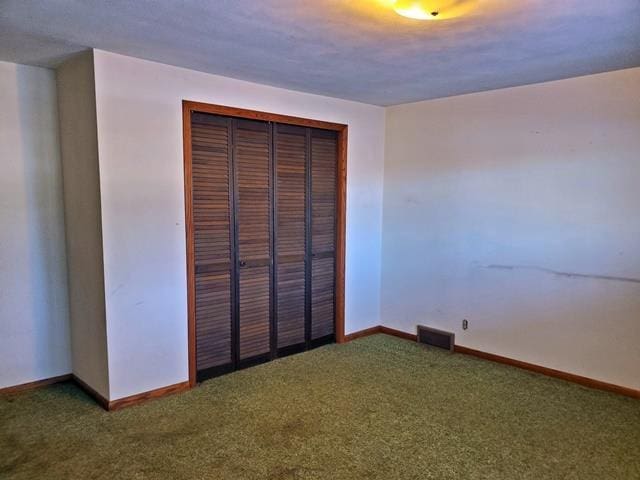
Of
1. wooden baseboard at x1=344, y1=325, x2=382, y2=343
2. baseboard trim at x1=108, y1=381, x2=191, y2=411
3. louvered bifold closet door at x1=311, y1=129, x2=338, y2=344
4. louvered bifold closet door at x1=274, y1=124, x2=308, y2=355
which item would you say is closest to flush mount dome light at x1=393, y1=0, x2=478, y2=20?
louvered bifold closet door at x1=274, y1=124, x2=308, y2=355

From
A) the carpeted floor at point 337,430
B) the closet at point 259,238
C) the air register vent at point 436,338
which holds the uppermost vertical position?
the closet at point 259,238

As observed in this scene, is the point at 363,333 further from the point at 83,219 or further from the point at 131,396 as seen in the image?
the point at 83,219

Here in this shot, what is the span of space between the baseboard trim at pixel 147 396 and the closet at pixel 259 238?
184 millimetres

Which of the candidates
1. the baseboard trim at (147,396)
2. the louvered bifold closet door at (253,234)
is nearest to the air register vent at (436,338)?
the louvered bifold closet door at (253,234)

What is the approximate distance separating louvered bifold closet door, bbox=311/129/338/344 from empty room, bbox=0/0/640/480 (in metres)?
0.02

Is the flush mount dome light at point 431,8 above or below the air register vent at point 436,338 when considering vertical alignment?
above

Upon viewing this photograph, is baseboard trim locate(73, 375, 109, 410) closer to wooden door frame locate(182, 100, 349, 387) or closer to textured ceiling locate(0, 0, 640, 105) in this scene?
wooden door frame locate(182, 100, 349, 387)

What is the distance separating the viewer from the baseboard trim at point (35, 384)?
3.22 metres

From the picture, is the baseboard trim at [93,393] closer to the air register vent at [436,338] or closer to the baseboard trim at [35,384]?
the baseboard trim at [35,384]

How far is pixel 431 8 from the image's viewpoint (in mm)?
1963

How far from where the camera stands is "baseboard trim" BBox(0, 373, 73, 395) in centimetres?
322

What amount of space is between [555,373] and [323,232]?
2.23m

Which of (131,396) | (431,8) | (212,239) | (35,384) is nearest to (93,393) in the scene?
(131,396)

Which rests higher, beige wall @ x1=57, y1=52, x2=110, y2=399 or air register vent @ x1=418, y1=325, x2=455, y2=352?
beige wall @ x1=57, y1=52, x2=110, y2=399
